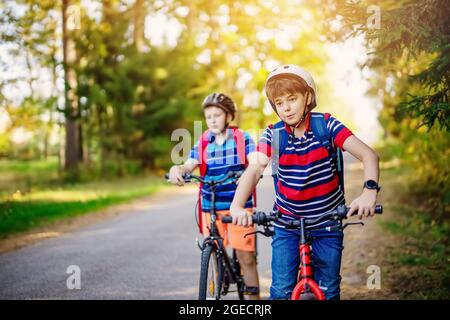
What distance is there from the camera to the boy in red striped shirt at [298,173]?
300 cm

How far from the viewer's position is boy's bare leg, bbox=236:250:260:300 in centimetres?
471

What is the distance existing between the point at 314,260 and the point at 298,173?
0.57 m

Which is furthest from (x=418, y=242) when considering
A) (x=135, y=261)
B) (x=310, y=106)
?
(x=310, y=106)

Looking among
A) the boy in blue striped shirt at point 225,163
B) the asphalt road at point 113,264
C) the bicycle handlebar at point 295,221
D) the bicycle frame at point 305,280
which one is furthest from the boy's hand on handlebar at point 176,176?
the asphalt road at point 113,264

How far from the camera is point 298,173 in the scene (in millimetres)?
3049

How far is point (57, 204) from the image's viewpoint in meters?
12.4

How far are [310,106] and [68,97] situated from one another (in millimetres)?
18549

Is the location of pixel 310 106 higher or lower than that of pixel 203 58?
lower

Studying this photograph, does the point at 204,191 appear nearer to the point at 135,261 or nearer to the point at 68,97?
the point at 135,261

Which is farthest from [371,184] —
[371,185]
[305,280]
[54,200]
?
[54,200]

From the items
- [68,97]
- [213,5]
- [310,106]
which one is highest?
[213,5]

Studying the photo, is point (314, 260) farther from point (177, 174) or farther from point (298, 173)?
point (177, 174)

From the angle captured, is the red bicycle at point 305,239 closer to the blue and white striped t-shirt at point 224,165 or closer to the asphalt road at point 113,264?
the blue and white striped t-shirt at point 224,165

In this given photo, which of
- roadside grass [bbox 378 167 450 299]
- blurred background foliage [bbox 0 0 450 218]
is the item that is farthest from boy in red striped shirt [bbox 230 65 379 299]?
blurred background foliage [bbox 0 0 450 218]
